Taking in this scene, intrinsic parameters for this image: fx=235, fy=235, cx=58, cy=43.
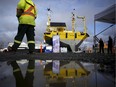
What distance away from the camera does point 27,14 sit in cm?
834

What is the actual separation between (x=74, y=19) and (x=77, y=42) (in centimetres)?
786

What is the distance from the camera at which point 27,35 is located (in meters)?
8.59

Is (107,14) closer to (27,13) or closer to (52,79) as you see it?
(27,13)

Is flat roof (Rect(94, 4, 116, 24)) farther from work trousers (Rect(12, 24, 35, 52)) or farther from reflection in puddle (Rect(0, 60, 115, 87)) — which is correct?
reflection in puddle (Rect(0, 60, 115, 87))

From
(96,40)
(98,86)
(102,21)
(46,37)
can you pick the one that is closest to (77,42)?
(46,37)

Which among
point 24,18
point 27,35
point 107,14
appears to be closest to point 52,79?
point 24,18

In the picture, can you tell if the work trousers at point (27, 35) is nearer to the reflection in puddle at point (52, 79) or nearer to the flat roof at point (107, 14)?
the flat roof at point (107, 14)

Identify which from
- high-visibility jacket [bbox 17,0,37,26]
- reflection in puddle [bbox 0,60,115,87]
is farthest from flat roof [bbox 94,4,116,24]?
reflection in puddle [bbox 0,60,115,87]

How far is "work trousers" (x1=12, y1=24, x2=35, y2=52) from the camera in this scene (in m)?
8.34

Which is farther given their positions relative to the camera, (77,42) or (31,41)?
(77,42)

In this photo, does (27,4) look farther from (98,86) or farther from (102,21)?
(102,21)

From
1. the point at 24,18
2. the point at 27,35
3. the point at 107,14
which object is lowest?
the point at 27,35

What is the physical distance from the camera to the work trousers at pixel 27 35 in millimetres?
8344

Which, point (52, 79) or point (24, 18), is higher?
point (24, 18)
